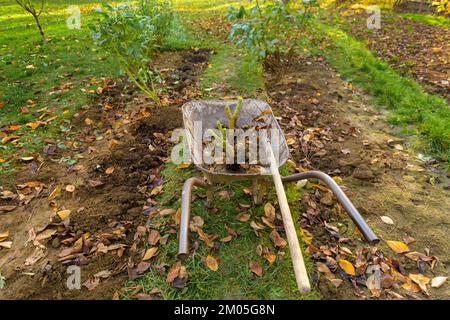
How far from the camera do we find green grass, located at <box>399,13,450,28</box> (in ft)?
28.3

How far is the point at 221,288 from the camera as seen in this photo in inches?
85.5

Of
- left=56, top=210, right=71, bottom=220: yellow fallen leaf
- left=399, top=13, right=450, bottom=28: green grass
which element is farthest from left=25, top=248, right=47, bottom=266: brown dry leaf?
left=399, top=13, right=450, bottom=28: green grass

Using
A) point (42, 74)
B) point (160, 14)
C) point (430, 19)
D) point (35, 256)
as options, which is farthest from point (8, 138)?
point (430, 19)

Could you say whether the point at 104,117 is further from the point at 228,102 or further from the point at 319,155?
the point at 319,155

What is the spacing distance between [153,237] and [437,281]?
2.19 meters

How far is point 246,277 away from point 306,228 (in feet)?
2.32

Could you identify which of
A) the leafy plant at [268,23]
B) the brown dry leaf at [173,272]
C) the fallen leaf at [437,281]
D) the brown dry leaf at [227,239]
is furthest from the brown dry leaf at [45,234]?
the leafy plant at [268,23]

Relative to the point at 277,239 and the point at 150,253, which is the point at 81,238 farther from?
the point at 277,239

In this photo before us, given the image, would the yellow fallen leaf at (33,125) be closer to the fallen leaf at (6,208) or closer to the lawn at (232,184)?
the lawn at (232,184)

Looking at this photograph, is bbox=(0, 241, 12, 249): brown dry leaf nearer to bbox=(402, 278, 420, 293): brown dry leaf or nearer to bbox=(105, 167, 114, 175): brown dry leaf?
bbox=(105, 167, 114, 175): brown dry leaf

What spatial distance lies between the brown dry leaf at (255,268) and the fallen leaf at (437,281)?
1259 mm

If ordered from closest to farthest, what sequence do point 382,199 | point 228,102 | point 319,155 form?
point 382,199, point 228,102, point 319,155

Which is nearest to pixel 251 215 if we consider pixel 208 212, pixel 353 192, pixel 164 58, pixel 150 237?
pixel 208 212

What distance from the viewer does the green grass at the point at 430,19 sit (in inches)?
339
